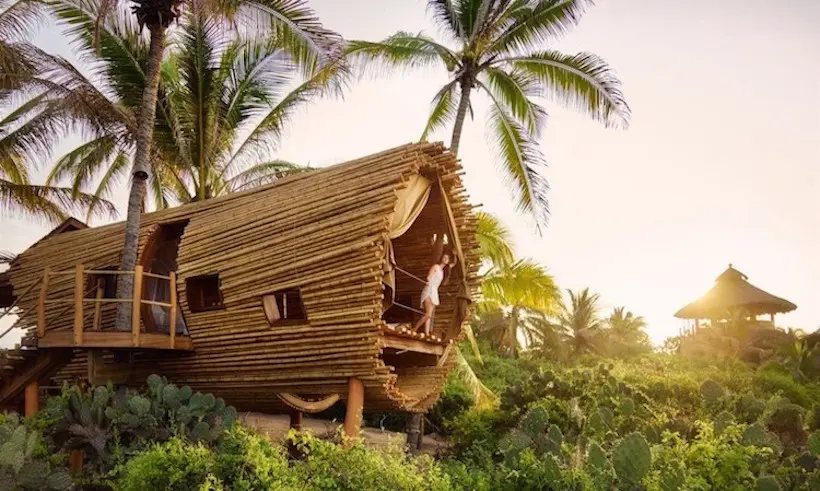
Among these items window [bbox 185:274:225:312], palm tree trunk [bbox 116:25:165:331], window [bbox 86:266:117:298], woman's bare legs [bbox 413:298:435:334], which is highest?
palm tree trunk [bbox 116:25:165:331]

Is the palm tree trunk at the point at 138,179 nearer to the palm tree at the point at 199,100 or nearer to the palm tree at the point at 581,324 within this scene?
the palm tree at the point at 199,100

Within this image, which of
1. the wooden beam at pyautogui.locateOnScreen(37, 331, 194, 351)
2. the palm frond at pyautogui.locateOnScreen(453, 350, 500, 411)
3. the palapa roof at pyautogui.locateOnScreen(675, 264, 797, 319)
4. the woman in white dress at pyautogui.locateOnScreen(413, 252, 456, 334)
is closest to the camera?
the wooden beam at pyautogui.locateOnScreen(37, 331, 194, 351)

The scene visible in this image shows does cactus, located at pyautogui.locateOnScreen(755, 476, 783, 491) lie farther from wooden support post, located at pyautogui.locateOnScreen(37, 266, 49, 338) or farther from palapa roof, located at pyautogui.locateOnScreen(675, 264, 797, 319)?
palapa roof, located at pyautogui.locateOnScreen(675, 264, 797, 319)

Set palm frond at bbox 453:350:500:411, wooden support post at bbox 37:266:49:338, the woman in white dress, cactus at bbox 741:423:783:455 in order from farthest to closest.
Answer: palm frond at bbox 453:350:500:411
the woman in white dress
wooden support post at bbox 37:266:49:338
cactus at bbox 741:423:783:455

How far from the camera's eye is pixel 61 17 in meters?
13.6

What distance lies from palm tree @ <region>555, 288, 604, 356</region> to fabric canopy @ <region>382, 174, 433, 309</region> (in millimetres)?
22600

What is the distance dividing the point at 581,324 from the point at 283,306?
25.5 meters

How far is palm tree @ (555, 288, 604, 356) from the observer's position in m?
32.3

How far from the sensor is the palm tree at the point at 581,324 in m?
32.3

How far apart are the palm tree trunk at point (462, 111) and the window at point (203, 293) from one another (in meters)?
5.62

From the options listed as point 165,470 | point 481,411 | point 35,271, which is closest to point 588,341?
point 481,411

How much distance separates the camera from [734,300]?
26.6m

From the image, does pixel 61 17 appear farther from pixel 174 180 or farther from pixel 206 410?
pixel 206 410

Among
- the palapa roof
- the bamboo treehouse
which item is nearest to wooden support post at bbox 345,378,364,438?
the bamboo treehouse
